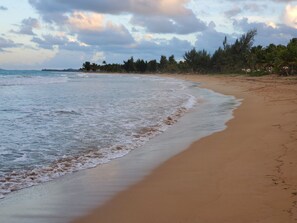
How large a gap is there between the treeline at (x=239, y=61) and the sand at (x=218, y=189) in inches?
1697

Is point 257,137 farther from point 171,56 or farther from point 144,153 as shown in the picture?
point 171,56

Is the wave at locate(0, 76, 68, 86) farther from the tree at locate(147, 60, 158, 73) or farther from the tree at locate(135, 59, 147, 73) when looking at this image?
the tree at locate(135, 59, 147, 73)

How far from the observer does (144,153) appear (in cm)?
834

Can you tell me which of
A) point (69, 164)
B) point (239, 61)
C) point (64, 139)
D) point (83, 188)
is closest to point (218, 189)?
point (83, 188)

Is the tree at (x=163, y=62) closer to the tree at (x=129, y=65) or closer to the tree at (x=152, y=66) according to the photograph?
the tree at (x=152, y=66)

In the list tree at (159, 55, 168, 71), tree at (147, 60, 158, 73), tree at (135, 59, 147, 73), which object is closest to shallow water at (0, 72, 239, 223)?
tree at (159, 55, 168, 71)

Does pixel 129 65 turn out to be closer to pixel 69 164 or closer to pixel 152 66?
pixel 152 66

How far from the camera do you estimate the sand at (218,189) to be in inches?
165

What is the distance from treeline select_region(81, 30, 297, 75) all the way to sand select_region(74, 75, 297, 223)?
1697 inches

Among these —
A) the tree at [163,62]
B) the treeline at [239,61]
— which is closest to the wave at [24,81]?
the treeline at [239,61]

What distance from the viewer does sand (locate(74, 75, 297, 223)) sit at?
420cm

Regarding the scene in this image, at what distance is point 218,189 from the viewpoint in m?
5.16

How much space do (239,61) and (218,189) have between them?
3396 inches

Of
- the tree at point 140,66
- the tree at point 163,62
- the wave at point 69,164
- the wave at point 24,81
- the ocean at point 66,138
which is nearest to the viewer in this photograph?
the wave at point 69,164
